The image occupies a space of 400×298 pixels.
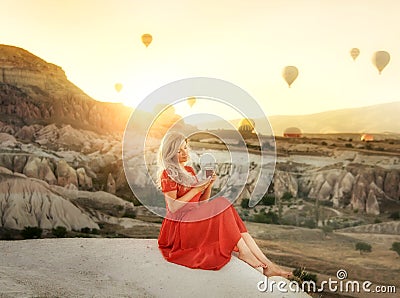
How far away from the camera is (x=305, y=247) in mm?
5918

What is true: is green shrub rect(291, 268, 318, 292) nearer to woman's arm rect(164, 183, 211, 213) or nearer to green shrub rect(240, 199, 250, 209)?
green shrub rect(240, 199, 250, 209)

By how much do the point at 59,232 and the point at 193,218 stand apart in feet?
7.31

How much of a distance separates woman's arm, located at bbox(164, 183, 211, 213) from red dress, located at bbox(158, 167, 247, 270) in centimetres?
3

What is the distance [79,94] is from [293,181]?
8.71 ft

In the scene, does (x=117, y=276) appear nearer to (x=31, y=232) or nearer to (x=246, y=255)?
(x=246, y=255)

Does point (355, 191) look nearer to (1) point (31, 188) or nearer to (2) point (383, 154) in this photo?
(2) point (383, 154)

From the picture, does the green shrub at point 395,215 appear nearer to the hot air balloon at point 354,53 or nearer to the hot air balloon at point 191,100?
the hot air balloon at point 354,53

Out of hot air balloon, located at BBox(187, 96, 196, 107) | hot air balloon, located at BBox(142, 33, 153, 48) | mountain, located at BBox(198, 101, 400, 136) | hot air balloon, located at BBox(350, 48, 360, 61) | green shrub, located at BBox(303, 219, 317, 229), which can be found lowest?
green shrub, located at BBox(303, 219, 317, 229)

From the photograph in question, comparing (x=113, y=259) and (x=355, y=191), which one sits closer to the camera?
(x=113, y=259)

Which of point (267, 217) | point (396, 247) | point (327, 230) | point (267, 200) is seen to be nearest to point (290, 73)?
point (267, 200)

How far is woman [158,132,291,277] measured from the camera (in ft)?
16.1

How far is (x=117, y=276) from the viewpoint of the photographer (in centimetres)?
488

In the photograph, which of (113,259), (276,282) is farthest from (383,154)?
(113,259)

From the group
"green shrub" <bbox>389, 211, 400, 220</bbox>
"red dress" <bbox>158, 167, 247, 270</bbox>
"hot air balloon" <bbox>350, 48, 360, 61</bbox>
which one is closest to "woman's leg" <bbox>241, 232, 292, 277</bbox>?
"red dress" <bbox>158, 167, 247, 270</bbox>
